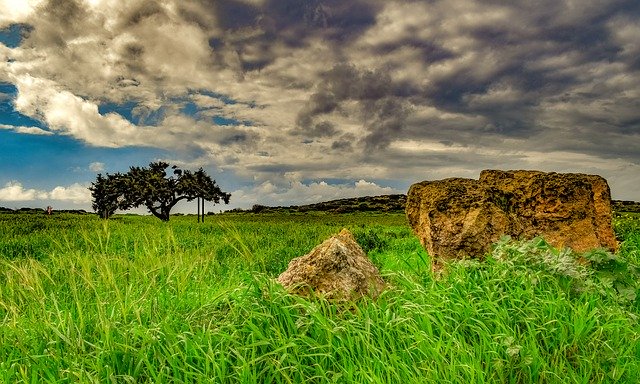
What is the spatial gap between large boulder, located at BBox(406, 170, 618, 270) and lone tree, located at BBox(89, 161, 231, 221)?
207ft

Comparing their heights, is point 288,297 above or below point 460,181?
below

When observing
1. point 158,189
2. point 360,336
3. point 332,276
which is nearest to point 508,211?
point 332,276

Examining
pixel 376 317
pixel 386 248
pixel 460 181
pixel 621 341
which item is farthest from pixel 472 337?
pixel 386 248

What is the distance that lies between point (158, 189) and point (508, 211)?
64.8m

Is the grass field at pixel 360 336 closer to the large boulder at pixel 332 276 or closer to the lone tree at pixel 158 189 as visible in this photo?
the large boulder at pixel 332 276

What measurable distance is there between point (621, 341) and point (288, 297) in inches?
154

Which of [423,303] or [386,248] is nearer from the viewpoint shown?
[423,303]

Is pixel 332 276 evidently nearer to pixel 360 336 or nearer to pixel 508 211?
pixel 360 336

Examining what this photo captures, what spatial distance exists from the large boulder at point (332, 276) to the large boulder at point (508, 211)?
7.88 feet

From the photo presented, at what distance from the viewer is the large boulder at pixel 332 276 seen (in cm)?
634

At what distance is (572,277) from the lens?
668 cm

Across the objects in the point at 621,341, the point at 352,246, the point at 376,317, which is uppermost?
the point at 352,246

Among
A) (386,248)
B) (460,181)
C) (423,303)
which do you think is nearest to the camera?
(423,303)

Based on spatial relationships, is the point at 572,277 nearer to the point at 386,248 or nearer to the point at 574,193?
the point at 574,193
